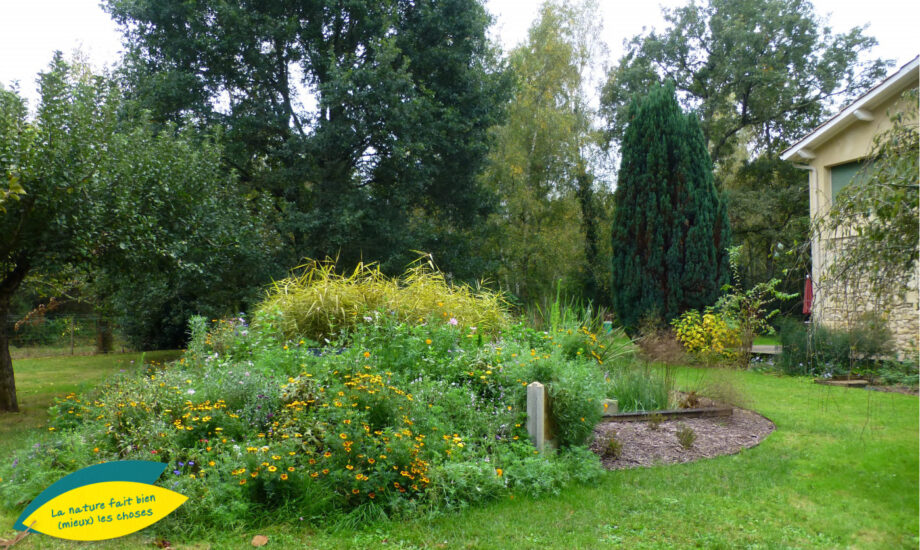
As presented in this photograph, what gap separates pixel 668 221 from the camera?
553 inches

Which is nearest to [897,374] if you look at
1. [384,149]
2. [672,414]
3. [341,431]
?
[672,414]

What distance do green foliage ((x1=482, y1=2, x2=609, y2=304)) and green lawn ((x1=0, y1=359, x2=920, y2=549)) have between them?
14091 mm

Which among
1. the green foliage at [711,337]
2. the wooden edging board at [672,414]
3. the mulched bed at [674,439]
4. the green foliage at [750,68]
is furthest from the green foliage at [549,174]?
the mulched bed at [674,439]

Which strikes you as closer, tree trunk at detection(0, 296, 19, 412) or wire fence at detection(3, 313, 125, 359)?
tree trunk at detection(0, 296, 19, 412)

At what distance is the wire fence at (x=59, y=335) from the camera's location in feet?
53.3

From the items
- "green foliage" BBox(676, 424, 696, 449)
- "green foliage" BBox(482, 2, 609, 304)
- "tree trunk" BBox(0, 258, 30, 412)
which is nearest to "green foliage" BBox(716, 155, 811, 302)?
"green foliage" BBox(482, 2, 609, 304)

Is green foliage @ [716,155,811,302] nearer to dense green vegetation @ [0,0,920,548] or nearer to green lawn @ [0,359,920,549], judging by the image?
dense green vegetation @ [0,0,920,548]

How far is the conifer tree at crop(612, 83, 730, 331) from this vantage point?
44.9ft

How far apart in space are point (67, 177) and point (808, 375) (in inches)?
451

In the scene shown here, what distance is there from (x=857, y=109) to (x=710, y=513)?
35.2 ft

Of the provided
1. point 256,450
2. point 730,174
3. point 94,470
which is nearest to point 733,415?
point 256,450

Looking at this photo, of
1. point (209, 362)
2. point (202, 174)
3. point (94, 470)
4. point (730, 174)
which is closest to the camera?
point (94, 470)

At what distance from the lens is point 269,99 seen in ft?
49.5

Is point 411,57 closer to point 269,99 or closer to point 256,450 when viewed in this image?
point 269,99
